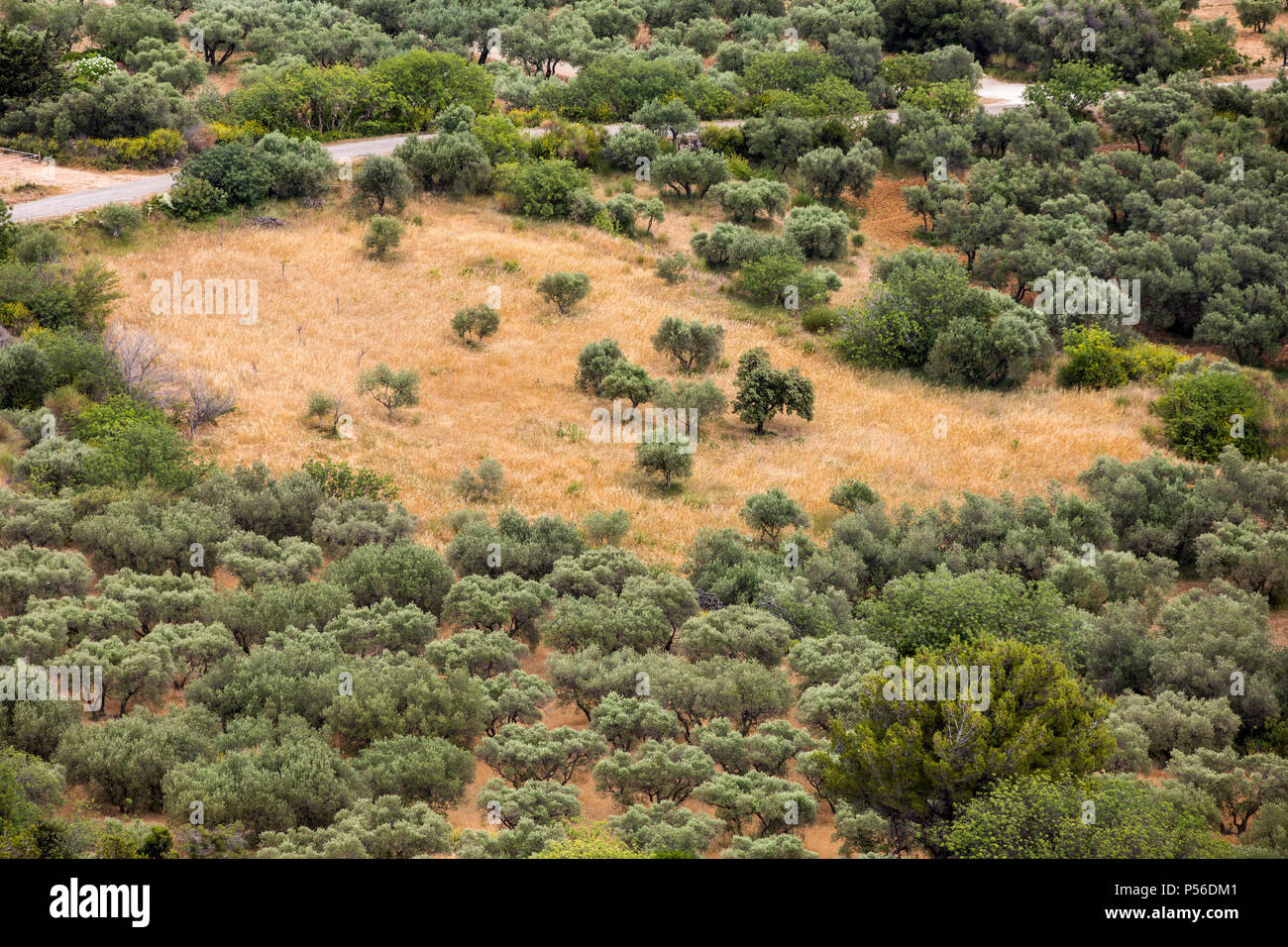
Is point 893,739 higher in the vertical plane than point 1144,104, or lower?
lower

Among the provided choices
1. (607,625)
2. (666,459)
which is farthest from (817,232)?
(607,625)

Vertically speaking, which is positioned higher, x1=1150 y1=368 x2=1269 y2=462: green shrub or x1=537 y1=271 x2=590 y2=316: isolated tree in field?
x1=537 y1=271 x2=590 y2=316: isolated tree in field

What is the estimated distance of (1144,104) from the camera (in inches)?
2891

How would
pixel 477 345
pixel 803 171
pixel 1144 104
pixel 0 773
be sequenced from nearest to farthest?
1. pixel 0 773
2. pixel 477 345
3. pixel 803 171
4. pixel 1144 104

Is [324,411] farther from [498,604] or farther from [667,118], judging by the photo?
[667,118]

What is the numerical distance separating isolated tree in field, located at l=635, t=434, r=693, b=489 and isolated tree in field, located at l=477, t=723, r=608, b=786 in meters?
16.6

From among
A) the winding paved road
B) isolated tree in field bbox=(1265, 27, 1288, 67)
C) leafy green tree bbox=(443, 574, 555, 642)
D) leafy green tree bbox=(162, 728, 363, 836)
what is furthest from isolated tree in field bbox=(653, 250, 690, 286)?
isolated tree in field bbox=(1265, 27, 1288, 67)

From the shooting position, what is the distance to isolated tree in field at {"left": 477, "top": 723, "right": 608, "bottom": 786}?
2544cm

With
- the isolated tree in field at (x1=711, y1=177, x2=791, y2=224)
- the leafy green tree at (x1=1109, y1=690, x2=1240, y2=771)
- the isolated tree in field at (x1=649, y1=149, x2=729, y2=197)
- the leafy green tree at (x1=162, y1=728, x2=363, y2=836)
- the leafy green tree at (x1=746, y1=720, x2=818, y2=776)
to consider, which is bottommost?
the leafy green tree at (x1=1109, y1=690, x2=1240, y2=771)

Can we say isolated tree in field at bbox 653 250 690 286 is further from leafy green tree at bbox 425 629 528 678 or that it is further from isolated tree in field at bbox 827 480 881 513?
leafy green tree at bbox 425 629 528 678
